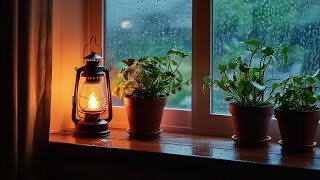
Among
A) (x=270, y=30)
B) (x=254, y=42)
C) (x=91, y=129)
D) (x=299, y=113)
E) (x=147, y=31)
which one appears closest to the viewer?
(x=299, y=113)

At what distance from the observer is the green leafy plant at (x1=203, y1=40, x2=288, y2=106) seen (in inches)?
73.5

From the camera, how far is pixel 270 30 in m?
2.04

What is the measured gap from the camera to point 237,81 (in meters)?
1.96

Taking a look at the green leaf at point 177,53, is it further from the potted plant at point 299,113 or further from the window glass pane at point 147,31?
the potted plant at point 299,113

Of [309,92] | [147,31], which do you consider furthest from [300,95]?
[147,31]

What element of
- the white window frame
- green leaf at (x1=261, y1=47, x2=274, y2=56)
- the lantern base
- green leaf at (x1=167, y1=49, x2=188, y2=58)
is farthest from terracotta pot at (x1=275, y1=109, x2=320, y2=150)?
the lantern base

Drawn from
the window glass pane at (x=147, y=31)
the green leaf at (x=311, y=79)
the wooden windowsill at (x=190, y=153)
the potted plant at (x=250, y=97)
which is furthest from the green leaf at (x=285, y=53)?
the window glass pane at (x=147, y=31)

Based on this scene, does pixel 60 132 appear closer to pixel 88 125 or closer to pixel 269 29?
pixel 88 125

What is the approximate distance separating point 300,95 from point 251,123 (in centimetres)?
21

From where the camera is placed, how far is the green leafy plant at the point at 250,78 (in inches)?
73.5

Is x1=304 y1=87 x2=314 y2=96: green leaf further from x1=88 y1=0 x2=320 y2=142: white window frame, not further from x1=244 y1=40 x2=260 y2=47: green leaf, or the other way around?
x1=88 y1=0 x2=320 y2=142: white window frame

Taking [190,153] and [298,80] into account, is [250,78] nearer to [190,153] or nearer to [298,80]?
[298,80]

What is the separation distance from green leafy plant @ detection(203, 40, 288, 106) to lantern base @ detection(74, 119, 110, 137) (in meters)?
0.49

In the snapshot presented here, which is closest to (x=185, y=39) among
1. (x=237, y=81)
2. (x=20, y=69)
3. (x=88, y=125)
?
(x=237, y=81)
